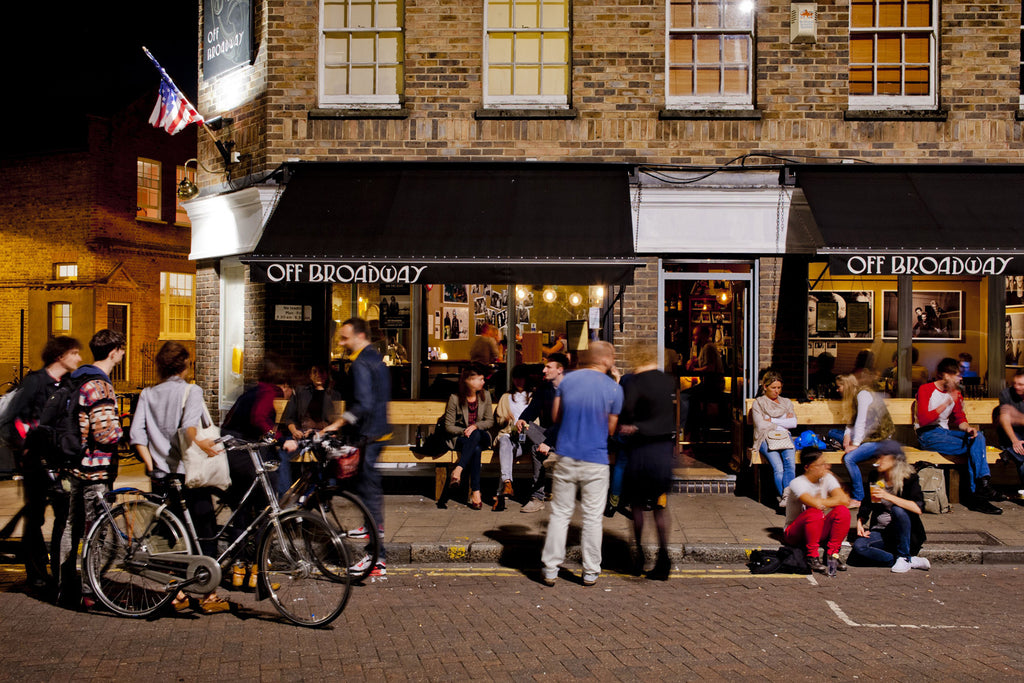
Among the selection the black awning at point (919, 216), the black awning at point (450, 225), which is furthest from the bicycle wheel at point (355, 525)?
the black awning at point (919, 216)

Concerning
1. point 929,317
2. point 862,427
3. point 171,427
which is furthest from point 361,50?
point 929,317

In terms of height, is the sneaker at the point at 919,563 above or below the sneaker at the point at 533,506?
below

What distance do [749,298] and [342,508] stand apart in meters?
6.18

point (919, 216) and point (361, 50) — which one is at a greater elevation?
point (361, 50)

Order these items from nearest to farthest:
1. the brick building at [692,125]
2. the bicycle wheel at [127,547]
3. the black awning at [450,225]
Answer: the bicycle wheel at [127,547]
the black awning at [450,225]
the brick building at [692,125]

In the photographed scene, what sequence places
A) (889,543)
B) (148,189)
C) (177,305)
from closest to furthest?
(889,543) < (148,189) < (177,305)

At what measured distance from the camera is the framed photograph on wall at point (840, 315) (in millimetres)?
10094

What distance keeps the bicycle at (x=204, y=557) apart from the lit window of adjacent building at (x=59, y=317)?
19956mm

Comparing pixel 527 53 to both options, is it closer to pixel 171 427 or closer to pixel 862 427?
pixel 862 427

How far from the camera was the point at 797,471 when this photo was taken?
31.7 ft

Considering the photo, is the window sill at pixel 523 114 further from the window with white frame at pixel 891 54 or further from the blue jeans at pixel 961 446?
the blue jeans at pixel 961 446

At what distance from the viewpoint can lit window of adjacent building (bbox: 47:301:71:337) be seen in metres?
23.1

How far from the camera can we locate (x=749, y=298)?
1010 cm

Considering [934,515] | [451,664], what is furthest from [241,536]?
[934,515]
